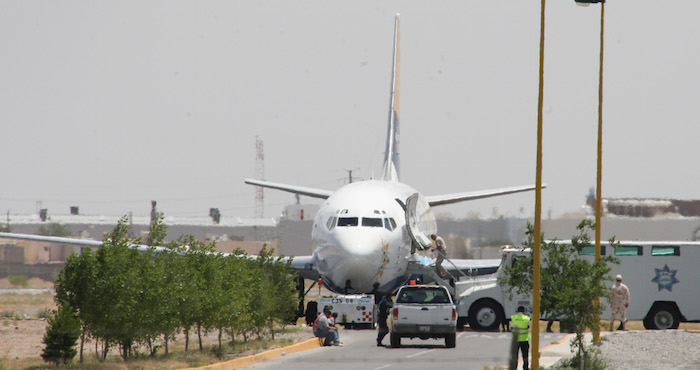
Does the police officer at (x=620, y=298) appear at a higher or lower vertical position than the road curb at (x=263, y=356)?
higher

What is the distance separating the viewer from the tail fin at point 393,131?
5856cm

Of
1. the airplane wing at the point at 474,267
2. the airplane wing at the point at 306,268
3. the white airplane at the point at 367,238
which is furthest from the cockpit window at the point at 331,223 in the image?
the airplane wing at the point at 474,267

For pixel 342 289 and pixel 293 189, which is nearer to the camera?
pixel 342 289

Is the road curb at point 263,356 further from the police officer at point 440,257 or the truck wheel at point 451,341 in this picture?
the police officer at point 440,257

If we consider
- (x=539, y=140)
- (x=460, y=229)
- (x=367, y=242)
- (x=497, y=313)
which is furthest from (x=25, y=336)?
(x=460, y=229)

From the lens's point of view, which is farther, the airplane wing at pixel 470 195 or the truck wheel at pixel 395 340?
the airplane wing at pixel 470 195

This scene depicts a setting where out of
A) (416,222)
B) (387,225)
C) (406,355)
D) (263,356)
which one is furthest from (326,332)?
(416,222)

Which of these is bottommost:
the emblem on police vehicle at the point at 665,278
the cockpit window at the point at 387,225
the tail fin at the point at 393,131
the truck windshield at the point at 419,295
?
the truck windshield at the point at 419,295

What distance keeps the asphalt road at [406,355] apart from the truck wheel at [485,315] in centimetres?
183

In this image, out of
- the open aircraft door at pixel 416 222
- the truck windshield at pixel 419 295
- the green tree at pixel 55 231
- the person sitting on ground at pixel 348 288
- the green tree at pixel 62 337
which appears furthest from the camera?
the green tree at pixel 55 231

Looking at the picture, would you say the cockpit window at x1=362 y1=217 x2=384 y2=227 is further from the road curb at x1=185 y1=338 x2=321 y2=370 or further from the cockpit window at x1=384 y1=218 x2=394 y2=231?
the road curb at x1=185 y1=338 x2=321 y2=370

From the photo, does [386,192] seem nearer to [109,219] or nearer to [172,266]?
[172,266]

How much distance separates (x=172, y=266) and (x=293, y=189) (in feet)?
71.7

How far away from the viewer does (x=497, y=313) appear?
3566cm
